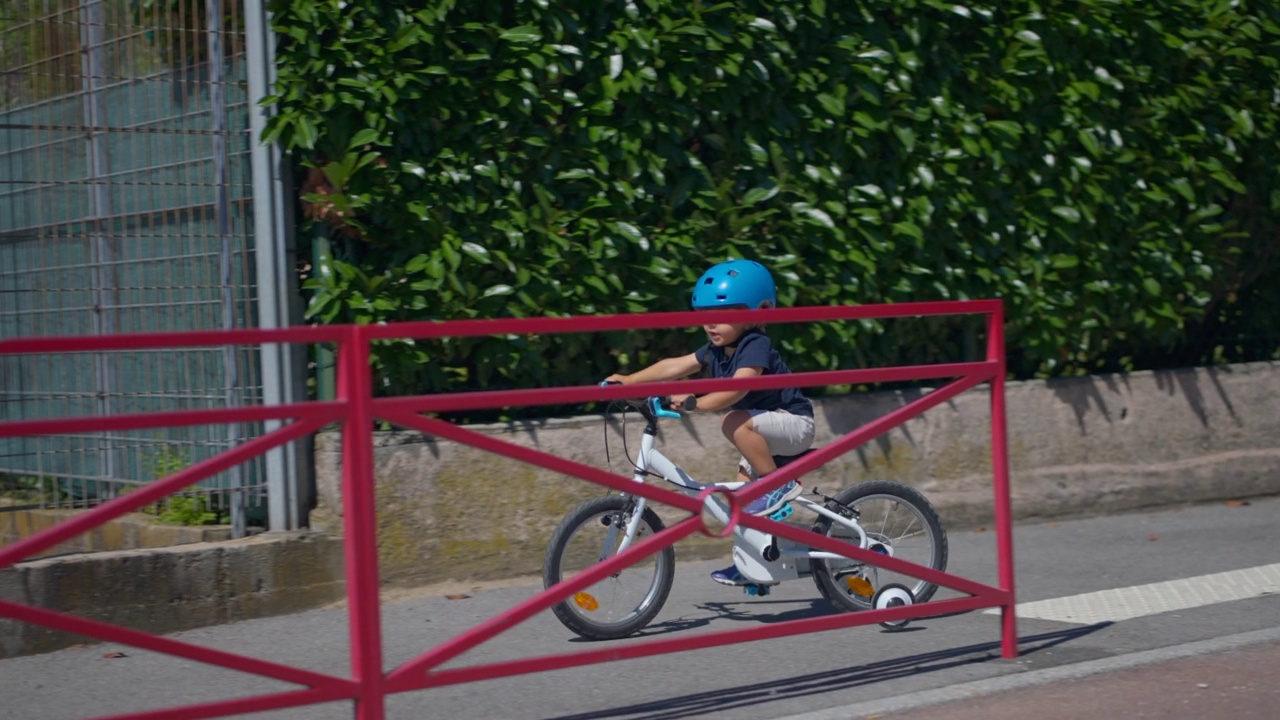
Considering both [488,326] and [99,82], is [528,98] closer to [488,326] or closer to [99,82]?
[99,82]

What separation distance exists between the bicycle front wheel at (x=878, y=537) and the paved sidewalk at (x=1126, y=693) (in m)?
0.93

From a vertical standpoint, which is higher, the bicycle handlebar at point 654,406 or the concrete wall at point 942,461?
the bicycle handlebar at point 654,406

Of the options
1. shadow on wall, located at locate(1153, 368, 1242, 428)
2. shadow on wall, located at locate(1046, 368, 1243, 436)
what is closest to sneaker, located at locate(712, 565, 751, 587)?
shadow on wall, located at locate(1046, 368, 1243, 436)

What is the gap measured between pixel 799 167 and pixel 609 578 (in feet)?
9.90

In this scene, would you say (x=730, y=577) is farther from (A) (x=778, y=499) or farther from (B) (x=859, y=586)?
(B) (x=859, y=586)

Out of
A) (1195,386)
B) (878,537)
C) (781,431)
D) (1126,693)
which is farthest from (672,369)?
(1195,386)

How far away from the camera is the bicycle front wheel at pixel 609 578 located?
593 centimetres

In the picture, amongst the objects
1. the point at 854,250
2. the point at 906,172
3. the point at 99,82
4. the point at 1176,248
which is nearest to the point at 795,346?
the point at 854,250

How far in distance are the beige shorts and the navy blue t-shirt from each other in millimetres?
44

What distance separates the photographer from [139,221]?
698 centimetres

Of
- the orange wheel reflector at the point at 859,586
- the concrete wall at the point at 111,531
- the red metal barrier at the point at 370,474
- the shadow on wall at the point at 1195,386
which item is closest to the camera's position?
the red metal barrier at the point at 370,474

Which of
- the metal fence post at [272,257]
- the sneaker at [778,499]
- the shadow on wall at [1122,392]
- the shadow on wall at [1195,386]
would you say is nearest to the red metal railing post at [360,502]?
the sneaker at [778,499]

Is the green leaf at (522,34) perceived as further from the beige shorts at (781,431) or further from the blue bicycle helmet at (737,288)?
the beige shorts at (781,431)

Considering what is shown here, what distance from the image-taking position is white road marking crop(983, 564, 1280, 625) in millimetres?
6539
